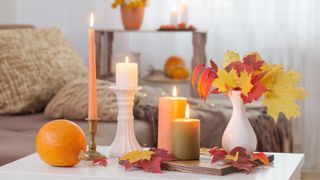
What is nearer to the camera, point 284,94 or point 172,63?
point 284,94

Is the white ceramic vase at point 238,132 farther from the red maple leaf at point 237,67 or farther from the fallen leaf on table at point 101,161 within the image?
the fallen leaf on table at point 101,161

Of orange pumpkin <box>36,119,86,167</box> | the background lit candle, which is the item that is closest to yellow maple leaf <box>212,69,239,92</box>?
the background lit candle

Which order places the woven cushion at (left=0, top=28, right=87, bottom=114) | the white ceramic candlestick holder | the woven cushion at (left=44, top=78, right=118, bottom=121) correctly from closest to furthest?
the white ceramic candlestick holder
the woven cushion at (left=44, top=78, right=118, bottom=121)
the woven cushion at (left=0, top=28, right=87, bottom=114)

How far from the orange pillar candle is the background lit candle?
50 mm

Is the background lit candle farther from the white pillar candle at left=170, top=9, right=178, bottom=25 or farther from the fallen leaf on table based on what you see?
the white pillar candle at left=170, top=9, right=178, bottom=25

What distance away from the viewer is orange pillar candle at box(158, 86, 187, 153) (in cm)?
177

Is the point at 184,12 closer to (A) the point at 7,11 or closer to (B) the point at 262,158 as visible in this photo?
(A) the point at 7,11

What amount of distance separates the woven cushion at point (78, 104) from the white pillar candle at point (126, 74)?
46.0 inches

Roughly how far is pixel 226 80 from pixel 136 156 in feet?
0.88

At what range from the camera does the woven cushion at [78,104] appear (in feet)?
9.80

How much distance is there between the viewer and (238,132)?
1.76 m

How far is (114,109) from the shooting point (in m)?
3.00

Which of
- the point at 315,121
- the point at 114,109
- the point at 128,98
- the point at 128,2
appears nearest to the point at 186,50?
the point at 128,2

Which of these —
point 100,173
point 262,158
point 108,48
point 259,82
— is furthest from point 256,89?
point 108,48
